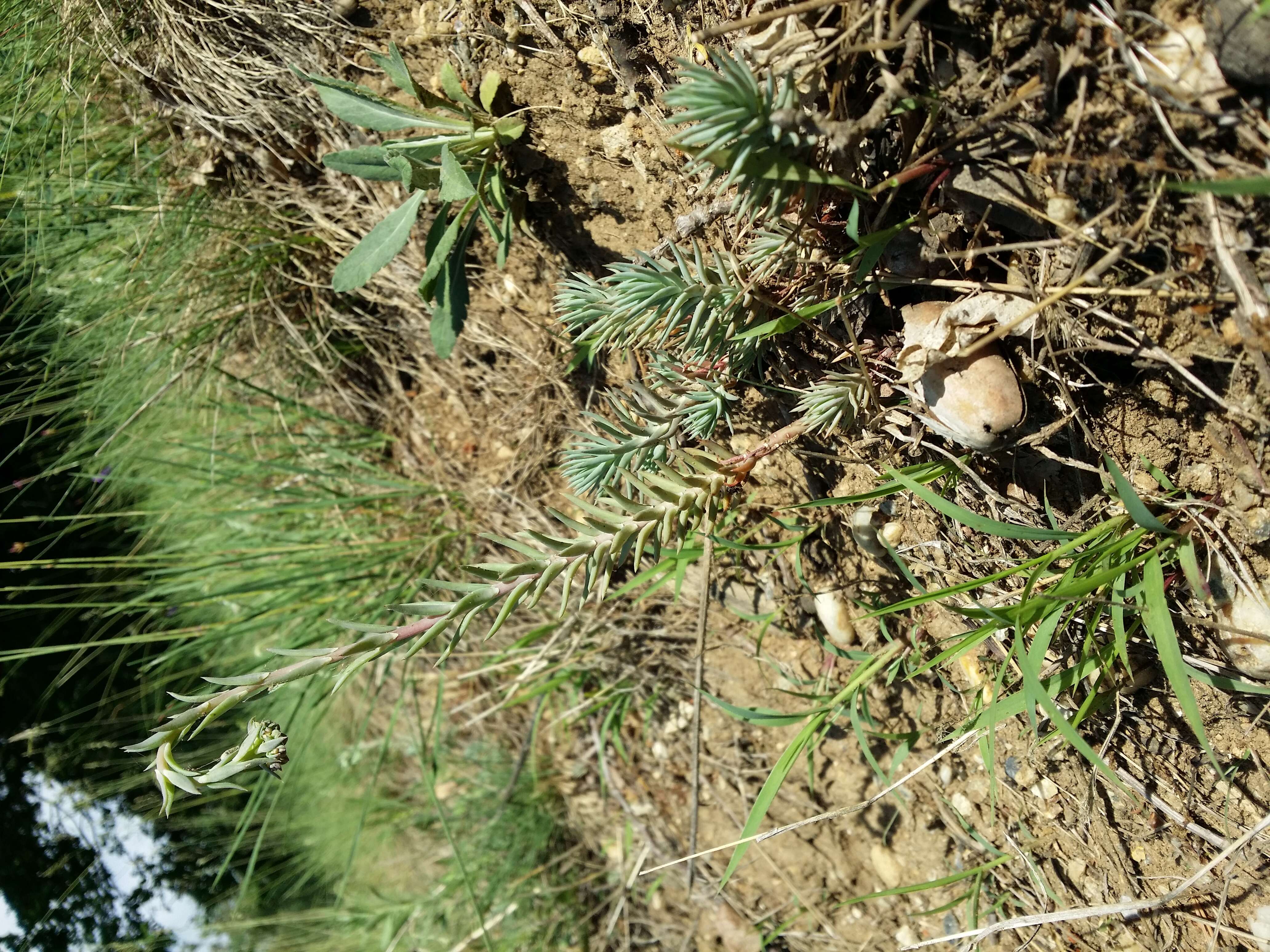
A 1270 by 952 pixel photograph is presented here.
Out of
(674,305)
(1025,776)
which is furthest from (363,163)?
(1025,776)

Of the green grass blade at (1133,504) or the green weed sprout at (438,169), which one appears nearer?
the green grass blade at (1133,504)

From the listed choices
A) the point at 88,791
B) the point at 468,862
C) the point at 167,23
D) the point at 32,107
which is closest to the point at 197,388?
the point at 32,107

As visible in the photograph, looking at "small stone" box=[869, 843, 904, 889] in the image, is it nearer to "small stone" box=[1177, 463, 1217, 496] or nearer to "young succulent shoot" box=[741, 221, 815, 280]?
"small stone" box=[1177, 463, 1217, 496]

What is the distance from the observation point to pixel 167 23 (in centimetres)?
175

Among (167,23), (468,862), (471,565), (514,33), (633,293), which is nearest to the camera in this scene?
(471,565)

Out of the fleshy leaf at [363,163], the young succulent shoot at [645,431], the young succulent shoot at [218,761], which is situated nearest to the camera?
the young succulent shoot at [218,761]

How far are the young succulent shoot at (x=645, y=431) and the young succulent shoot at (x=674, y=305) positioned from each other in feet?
0.18

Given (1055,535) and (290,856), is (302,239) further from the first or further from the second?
(290,856)

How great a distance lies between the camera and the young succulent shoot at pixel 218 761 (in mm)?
865

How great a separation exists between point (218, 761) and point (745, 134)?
0.88 m

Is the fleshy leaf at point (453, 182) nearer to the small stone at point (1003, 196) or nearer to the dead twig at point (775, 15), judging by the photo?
the dead twig at point (775, 15)

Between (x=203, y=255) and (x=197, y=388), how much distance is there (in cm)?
33

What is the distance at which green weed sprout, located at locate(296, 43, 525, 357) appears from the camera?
144 centimetres

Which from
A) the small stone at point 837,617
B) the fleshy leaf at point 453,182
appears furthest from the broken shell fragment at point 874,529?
the fleshy leaf at point 453,182
